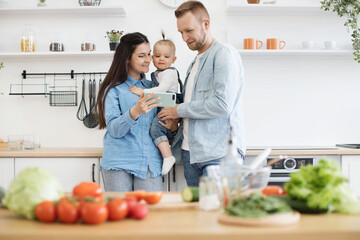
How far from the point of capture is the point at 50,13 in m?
3.59

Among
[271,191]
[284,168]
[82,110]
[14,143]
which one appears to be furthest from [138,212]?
[82,110]

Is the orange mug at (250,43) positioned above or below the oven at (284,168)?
above

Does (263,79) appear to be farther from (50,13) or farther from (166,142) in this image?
(50,13)

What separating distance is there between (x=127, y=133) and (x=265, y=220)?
1423mm

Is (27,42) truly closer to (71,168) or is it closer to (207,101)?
(71,168)

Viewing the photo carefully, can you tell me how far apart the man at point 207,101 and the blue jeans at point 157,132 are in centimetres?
13

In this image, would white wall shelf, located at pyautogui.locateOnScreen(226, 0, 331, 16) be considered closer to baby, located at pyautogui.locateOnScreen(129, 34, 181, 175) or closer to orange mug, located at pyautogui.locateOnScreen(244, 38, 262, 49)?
orange mug, located at pyautogui.locateOnScreen(244, 38, 262, 49)

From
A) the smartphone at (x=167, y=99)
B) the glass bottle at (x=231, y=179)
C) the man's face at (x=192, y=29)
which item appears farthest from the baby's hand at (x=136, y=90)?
the glass bottle at (x=231, y=179)

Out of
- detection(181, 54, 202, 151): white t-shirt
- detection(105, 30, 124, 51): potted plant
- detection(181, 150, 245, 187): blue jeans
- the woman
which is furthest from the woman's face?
detection(105, 30, 124, 51): potted plant

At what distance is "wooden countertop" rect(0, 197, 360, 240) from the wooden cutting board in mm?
14

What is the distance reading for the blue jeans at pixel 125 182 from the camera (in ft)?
7.97

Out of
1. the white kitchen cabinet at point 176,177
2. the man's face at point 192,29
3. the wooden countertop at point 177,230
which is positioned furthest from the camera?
A: the white kitchen cabinet at point 176,177

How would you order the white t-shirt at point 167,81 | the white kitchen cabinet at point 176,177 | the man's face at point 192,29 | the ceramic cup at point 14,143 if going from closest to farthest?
the man's face at point 192,29 → the white t-shirt at point 167,81 → the white kitchen cabinet at point 176,177 → the ceramic cup at point 14,143

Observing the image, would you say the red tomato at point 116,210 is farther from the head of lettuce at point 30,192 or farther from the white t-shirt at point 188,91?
the white t-shirt at point 188,91
